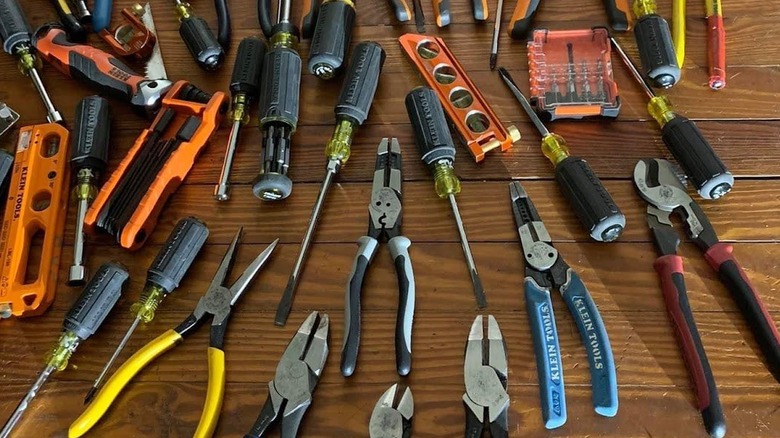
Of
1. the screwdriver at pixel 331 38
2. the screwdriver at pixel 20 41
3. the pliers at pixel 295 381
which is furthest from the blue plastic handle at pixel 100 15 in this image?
the pliers at pixel 295 381

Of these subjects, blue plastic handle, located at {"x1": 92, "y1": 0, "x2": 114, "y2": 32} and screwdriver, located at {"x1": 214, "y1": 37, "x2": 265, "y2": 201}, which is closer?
screwdriver, located at {"x1": 214, "y1": 37, "x2": 265, "y2": 201}

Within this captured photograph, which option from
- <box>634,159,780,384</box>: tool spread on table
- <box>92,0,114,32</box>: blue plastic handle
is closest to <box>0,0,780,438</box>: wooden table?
<box>634,159,780,384</box>: tool spread on table

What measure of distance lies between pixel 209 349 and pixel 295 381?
14 centimetres

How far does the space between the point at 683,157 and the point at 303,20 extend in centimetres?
69

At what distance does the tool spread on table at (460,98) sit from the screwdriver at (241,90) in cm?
26

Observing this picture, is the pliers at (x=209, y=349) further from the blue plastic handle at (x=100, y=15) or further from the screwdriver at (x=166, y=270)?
the blue plastic handle at (x=100, y=15)

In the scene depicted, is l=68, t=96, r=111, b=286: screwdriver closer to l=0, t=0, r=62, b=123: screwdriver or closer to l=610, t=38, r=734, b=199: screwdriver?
l=0, t=0, r=62, b=123: screwdriver

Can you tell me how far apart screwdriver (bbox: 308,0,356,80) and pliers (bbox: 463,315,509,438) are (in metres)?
0.50

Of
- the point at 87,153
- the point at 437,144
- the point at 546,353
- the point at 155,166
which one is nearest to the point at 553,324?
the point at 546,353

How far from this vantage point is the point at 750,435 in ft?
2.83

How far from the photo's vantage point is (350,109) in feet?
3.46

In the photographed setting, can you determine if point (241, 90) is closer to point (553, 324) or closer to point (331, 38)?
point (331, 38)

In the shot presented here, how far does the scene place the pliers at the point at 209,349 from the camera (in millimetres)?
897

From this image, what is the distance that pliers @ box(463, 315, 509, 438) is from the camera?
855 mm
